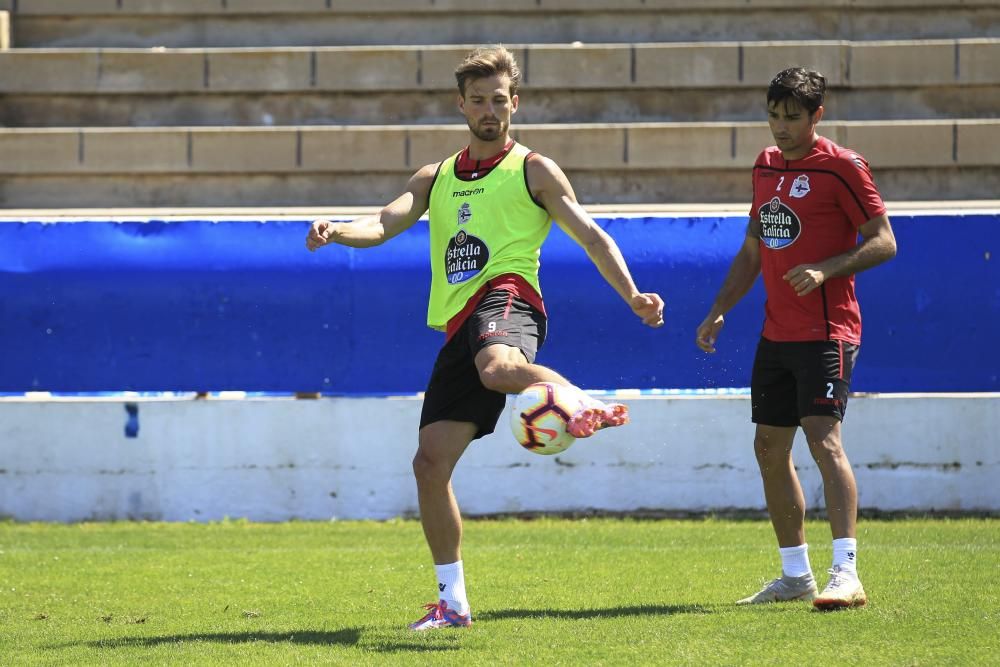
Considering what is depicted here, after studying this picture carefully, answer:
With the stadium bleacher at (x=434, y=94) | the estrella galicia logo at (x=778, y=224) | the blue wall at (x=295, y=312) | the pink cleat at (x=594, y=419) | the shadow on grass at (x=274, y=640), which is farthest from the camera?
the stadium bleacher at (x=434, y=94)

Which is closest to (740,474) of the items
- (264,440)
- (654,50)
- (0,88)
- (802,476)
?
(802,476)

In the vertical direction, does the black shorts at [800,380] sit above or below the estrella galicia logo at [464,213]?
below

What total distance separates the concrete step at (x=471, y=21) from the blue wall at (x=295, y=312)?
5.21 meters

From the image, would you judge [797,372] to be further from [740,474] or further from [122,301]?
[122,301]

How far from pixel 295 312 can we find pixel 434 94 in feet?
15.7

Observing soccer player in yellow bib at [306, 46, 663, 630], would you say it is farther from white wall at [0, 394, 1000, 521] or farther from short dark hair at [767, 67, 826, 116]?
white wall at [0, 394, 1000, 521]

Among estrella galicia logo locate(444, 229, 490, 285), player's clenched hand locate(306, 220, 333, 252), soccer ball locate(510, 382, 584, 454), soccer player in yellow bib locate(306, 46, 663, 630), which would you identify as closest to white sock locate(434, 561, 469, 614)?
soccer player in yellow bib locate(306, 46, 663, 630)

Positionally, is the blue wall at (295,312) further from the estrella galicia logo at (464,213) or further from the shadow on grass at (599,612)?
the estrella galicia logo at (464,213)

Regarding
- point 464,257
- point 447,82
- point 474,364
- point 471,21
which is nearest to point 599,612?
point 474,364

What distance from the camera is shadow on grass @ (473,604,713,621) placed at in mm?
5699

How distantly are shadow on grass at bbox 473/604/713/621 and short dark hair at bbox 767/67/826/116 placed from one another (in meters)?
2.03

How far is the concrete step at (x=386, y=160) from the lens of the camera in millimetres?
12547

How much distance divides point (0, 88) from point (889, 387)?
352 inches

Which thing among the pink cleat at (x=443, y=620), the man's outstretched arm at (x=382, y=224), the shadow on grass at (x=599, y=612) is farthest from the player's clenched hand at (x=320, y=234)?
the shadow on grass at (x=599, y=612)
